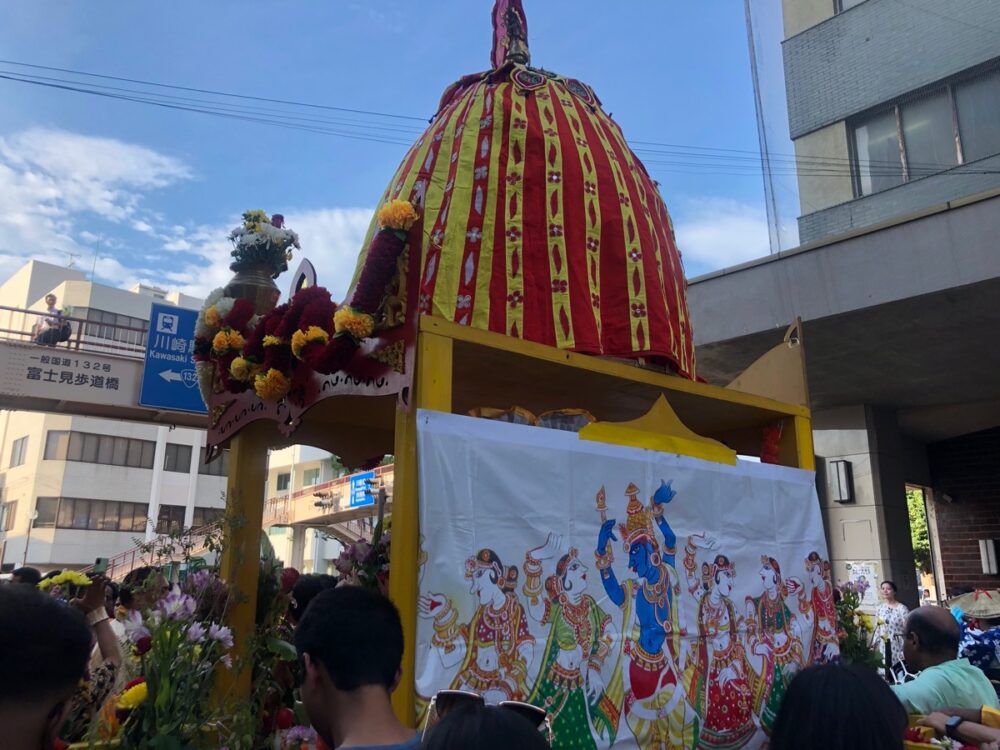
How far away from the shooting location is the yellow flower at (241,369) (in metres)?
4.80

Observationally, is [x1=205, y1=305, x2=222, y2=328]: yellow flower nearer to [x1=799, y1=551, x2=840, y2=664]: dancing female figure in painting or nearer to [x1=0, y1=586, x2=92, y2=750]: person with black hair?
[x1=0, y1=586, x2=92, y2=750]: person with black hair

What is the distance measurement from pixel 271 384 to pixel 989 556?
412 inches

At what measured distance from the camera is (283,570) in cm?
539

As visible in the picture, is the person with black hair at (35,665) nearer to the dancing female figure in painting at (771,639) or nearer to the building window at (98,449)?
the dancing female figure in painting at (771,639)

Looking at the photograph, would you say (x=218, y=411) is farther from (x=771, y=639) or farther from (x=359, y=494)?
(x=359, y=494)

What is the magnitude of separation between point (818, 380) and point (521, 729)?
29.5 ft

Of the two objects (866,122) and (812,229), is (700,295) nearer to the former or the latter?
(812,229)

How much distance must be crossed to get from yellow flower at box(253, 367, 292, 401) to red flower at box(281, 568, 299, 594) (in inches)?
52.4

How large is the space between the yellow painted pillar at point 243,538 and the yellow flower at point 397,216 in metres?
1.94

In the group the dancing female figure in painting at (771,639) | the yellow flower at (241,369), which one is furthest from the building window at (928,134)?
the yellow flower at (241,369)

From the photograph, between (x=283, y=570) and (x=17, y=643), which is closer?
(x=17, y=643)

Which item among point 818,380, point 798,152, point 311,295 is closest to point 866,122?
point 798,152

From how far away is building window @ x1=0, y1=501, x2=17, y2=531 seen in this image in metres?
30.2

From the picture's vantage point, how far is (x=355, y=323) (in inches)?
152
